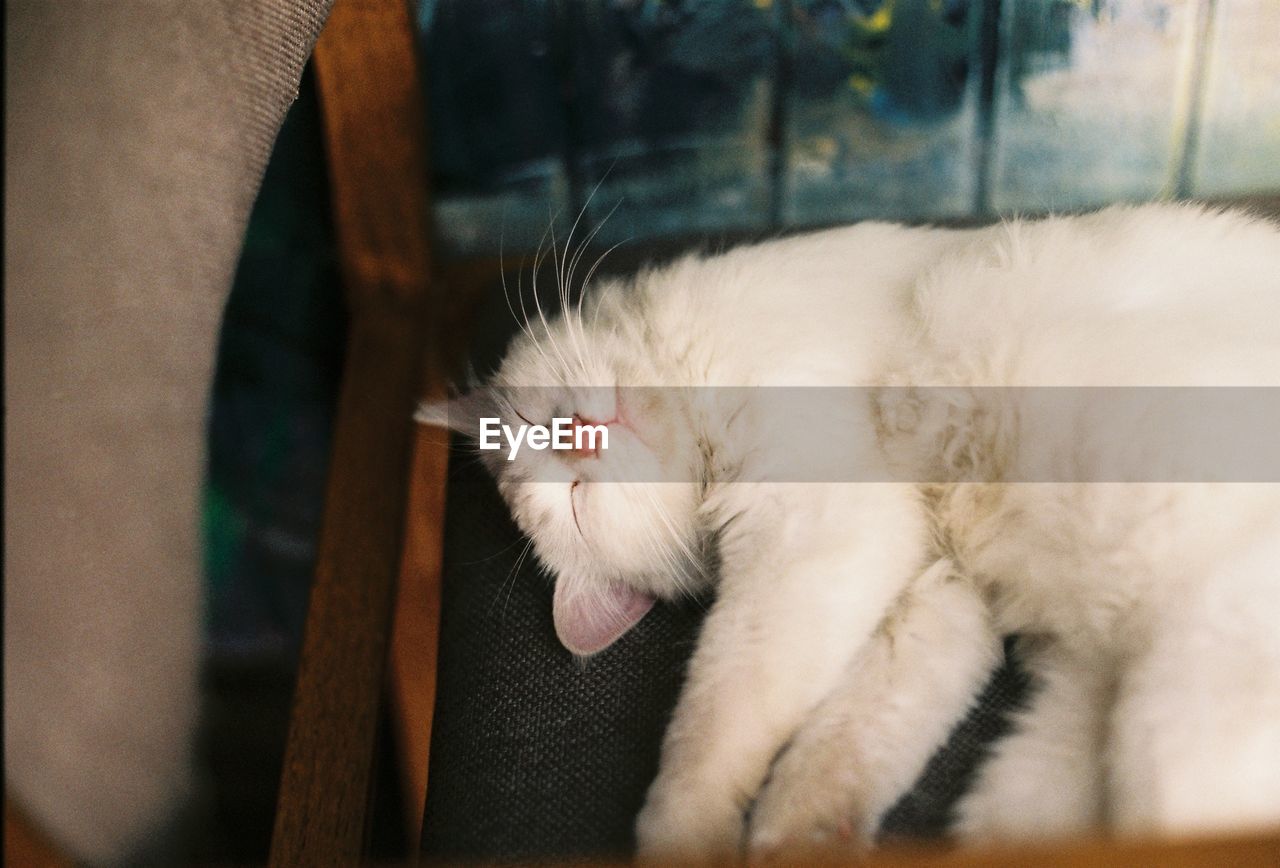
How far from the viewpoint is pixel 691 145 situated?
1.20m

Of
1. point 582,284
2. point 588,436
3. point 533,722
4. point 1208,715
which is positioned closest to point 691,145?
point 582,284

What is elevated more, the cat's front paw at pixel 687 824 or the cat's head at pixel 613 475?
the cat's head at pixel 613 475

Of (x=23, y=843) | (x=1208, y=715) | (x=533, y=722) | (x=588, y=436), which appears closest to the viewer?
(x=23, y=843)

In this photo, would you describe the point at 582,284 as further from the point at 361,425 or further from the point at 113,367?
the point at 113,367

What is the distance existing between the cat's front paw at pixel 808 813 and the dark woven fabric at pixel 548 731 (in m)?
0.03

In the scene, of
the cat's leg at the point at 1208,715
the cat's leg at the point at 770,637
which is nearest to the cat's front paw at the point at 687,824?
the cat's leg at the point at 770,637

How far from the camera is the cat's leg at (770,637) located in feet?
2.13

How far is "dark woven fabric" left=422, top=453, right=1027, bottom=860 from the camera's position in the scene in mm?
665

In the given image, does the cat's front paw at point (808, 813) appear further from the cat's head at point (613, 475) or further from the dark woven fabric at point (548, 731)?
the cat's head at point (613, 475)

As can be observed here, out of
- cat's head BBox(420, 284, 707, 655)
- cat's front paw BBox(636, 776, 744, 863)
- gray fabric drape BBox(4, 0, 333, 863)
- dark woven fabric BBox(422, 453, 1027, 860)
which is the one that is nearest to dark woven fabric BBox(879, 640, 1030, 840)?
dark woven fabric BBox(422, 453, 1027, 860)

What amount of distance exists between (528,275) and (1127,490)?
2.51 ft

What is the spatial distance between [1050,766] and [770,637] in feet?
0.72

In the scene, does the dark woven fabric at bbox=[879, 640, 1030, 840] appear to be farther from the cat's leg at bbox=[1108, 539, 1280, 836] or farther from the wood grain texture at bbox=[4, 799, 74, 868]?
the wood grain texture at bbox=[4, 799, 74, 868]

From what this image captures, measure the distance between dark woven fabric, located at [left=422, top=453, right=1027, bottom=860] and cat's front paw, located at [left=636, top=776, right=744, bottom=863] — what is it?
25mm
